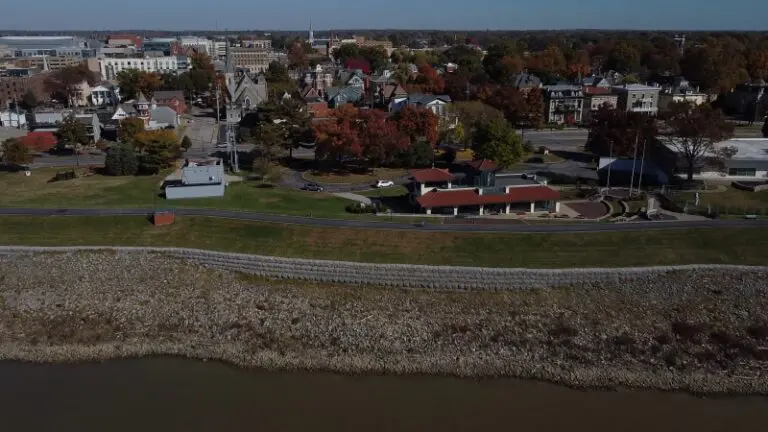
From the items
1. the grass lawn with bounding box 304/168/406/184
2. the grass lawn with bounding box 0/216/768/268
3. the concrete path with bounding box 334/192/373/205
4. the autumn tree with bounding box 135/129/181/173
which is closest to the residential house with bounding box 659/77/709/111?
the grass lawn with bounding box 304/168/406/184

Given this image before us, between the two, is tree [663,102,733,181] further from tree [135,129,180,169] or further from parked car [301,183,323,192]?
tree [135,129,180,169]

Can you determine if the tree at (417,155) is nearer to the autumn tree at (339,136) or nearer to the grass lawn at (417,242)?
the autumn tree at (339,136)

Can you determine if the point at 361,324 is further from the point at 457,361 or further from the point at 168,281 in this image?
the point at 168,281

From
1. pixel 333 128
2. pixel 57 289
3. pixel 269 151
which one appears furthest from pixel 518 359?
pixel 269 151

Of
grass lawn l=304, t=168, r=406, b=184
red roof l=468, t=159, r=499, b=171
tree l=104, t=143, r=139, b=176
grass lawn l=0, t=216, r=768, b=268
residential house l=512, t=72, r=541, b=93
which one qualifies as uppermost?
residential house l=512, t=72, r=541, b=93

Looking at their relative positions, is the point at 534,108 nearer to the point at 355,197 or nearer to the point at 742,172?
the point at 742,172

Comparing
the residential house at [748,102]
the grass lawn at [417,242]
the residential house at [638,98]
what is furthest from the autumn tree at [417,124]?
the residential house at [748,102]

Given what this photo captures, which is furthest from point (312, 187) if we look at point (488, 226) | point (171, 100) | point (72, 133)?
point (171, 100)
